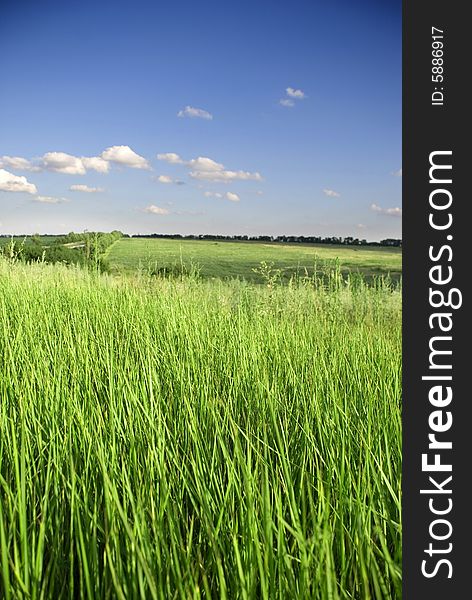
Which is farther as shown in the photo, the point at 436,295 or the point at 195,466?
the point at 195,466

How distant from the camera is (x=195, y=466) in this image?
45.7 inches

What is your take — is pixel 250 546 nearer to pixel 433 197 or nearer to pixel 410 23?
pixel 433 197

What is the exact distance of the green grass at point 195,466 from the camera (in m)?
0.94

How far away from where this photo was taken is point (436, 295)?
96 cm

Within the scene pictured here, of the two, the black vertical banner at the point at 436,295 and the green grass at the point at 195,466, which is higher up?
the black vertical banner at the point at 436,295

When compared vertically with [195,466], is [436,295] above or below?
above

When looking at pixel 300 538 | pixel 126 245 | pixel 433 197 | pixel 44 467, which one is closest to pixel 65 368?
pixel 44 467

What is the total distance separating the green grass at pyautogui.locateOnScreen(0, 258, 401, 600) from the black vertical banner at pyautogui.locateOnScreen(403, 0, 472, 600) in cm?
11

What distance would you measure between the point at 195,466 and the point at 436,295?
0.68 metres

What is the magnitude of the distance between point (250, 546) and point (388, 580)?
35cm

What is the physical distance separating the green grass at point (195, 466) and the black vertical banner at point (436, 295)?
112 millimetres

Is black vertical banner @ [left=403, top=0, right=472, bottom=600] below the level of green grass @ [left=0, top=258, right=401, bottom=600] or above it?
above

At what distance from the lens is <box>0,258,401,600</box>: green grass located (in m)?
0.94

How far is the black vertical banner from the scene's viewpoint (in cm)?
91
